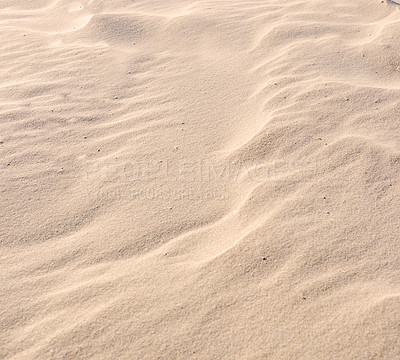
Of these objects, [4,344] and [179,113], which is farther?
[179,113]

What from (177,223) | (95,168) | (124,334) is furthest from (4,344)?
(95,168)

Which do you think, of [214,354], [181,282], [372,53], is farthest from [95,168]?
[372,53]

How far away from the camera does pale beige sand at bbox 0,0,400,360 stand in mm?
1483

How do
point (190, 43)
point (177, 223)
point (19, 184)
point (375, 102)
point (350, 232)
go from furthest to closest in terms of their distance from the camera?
1. point (190, 43)
2. point (375, 102)
3. point (19, 184)
4. point (177, 223)
5. point (350, 232)

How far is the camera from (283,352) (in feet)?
4.57

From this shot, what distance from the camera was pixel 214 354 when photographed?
1.41 meters

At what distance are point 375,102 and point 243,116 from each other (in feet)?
2.52

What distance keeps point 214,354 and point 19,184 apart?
1.34 m

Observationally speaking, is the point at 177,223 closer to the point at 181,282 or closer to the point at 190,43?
the point at 181,282

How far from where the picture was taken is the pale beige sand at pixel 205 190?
1.48 meters

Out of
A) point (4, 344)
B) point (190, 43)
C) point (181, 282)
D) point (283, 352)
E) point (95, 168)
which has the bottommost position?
point (283, 352)

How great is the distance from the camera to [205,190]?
6.67ft

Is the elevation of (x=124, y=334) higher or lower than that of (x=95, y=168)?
lower

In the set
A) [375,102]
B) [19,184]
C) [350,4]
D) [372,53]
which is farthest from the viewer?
Answer: [350,4]
